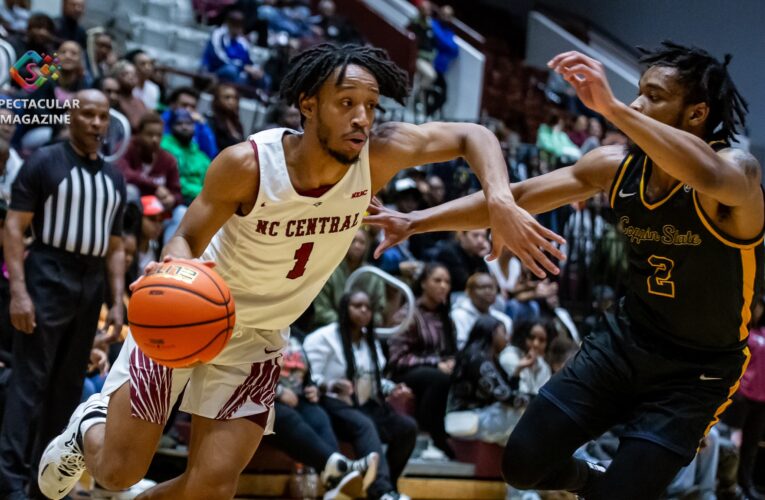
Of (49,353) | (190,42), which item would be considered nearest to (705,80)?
(49,353)

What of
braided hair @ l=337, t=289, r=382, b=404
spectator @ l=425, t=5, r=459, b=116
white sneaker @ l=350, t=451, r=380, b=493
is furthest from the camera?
spectator @ l=425, t=5, r=459, b=116

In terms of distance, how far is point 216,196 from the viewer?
14.1 ft

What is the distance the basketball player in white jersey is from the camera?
14.3 ft

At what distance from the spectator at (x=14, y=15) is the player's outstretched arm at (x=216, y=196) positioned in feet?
19.7

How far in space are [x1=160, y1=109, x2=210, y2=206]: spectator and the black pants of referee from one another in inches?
136

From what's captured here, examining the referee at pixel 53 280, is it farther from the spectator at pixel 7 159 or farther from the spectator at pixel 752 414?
the spectator at pixel 752 414

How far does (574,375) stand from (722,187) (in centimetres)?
107

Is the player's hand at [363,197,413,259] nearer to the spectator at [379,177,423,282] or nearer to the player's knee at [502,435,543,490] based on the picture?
the player's knee at [502,435,543,490]

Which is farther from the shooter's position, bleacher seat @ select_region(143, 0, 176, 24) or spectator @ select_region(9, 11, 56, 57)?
bleacher seat @ select_region(143, 0, 176, 24)

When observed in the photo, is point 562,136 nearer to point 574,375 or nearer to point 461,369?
point 461,369

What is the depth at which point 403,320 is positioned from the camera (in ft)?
29.1

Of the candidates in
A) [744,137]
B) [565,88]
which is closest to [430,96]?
[565,88]

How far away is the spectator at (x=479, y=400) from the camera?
8.59 meters

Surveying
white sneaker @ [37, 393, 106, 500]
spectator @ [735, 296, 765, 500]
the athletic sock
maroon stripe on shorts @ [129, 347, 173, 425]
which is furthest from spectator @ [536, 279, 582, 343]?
maroon stripe on shorts @ [129, 347, 173, 425]
